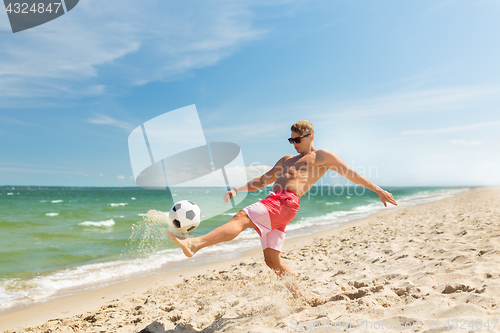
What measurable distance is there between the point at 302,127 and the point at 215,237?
5.30 ft

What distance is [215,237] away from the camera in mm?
2707

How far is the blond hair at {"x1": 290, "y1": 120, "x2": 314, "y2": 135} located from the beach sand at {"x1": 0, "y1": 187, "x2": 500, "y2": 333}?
6.10 ft

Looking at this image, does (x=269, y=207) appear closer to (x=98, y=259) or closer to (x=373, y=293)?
(x=373, y=293)

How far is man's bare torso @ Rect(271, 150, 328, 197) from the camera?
10.8 feet

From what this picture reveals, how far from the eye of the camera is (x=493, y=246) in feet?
14.8

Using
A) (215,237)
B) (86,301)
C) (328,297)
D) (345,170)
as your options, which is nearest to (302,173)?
(345,170)

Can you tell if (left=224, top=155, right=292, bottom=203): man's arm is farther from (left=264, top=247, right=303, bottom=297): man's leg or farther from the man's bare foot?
the man's bare foot

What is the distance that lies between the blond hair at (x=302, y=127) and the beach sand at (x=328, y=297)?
1859 mm

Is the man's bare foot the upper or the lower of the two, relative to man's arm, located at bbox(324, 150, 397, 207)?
lower

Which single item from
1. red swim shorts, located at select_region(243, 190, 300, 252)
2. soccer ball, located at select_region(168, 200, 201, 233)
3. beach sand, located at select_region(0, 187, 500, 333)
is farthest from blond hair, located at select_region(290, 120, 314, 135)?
beach sand, located at select_region(0, 187, 500, 333)

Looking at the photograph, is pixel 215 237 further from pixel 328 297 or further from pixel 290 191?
pixel 328 297

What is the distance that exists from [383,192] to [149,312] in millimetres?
3415

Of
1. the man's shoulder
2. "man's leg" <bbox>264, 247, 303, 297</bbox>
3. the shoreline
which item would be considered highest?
the man's shoulder

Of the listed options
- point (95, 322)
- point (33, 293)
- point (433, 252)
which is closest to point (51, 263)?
point (33, 293)
